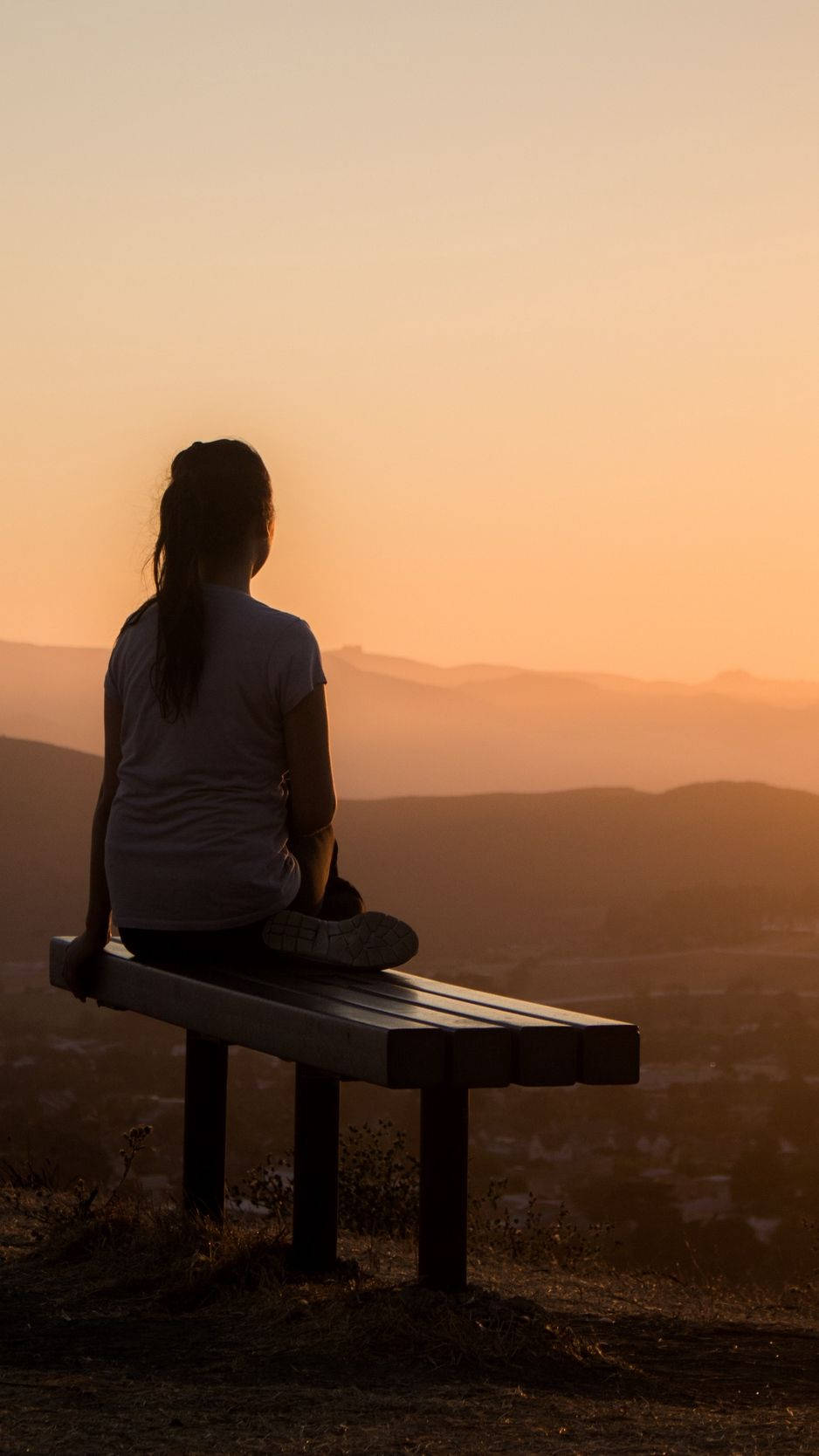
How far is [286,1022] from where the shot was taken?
11.3 feet

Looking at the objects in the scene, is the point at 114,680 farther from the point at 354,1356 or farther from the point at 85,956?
the point at 354,1356

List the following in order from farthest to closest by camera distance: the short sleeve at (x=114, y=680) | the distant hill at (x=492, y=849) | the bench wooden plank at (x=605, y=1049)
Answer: the distant hill at (x=492, y=849) < the short sleeve at (x=114, y=680) < the bench wooden plank at (x=605, y=1049)

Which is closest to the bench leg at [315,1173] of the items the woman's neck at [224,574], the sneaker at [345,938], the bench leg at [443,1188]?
the sneaker at [345,938]

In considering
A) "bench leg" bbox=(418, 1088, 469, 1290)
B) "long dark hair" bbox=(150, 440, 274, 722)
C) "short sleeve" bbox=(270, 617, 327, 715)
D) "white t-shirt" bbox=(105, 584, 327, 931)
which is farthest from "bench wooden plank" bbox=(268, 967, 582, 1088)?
"long dark hair" bbox=(150, 440, 274, 722)

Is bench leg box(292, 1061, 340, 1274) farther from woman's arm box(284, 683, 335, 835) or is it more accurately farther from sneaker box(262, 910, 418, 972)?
woman's arm box(284, 683, 335, 835)

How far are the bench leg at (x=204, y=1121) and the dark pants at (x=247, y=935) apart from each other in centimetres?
72

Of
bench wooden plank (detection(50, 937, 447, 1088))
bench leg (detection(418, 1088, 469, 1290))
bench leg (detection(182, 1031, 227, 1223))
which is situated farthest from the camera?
bench leg (detection(182, 1031, 227, 1223))

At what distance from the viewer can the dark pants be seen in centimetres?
401

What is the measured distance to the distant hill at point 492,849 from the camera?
172 ft

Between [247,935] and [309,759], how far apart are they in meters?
0.50

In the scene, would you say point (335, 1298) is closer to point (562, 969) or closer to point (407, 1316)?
point (407, 1316)

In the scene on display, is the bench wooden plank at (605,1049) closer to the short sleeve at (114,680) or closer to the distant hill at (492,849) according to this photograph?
the short sleeve at (114,680)

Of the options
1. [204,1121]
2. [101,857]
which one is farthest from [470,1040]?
[204,1121]

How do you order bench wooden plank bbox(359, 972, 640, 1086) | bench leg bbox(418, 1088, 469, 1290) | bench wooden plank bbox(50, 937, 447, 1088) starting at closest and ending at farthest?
bench wooden plank bbox(50, 937, 447, 1088) → bench wooden plank bbox(359, 972, 640, 1086) → bench leg bbox(418, 1088, 469, 1290)
